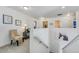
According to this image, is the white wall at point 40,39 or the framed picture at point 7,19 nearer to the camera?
the white wall at point 40,39

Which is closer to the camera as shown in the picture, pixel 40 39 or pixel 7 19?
pixel 40 39

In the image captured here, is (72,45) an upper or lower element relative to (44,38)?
lower

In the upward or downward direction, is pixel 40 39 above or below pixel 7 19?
below

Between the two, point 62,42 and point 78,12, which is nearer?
point 62,42

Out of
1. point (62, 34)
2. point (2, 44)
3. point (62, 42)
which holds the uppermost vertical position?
point (62, 34)

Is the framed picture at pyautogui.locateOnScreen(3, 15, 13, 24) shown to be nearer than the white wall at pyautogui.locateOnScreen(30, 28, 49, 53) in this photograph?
No

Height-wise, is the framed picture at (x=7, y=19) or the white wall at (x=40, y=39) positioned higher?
the framed picture at (x=7, y=19)

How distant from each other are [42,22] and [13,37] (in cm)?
723

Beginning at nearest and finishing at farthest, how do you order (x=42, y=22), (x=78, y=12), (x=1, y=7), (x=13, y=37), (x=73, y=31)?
(x=73, y=31)
(x=1, y=7)
(x=13, y=37)
(x=78, y=12)
(x=42, y=22)

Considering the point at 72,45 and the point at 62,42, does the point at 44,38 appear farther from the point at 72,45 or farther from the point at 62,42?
the point at 72,45

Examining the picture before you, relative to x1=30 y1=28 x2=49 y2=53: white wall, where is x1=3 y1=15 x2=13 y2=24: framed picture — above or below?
above

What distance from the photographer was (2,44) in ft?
16.7

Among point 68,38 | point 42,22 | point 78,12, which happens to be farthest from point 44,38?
point 42,22

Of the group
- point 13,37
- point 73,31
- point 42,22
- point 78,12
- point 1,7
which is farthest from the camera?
point 42,22
